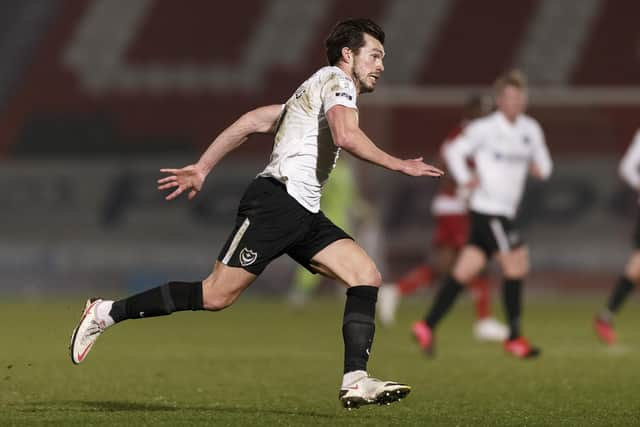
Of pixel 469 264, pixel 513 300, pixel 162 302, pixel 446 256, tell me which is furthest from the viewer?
pixel 446 256

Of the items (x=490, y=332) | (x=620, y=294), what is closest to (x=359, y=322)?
(x=620, y=294)

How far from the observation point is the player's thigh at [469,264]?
447 inches

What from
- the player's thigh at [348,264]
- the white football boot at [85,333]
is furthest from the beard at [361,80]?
the white football boot at [85,333]

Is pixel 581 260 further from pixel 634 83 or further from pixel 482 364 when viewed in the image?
pixel 482 364

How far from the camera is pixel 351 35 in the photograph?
283 inches

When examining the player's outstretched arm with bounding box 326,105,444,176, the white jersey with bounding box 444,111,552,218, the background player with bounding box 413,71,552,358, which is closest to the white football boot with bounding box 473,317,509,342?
the background player with bounding box 413,71,552,358

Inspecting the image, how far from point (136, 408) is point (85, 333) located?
0.46 m

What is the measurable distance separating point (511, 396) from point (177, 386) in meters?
2.01

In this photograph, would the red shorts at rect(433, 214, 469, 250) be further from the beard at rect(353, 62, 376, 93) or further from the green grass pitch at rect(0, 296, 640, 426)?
the beard at rect(353, 62, 376, 93)

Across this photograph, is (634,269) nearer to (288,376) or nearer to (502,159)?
(502,159)

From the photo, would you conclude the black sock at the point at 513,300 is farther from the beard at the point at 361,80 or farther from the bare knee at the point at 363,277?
the beard at the point at 361,80

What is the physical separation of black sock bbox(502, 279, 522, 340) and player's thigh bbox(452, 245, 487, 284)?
252 mm

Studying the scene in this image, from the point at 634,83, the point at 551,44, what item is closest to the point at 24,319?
the point at 634,83

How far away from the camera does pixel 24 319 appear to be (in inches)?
618
